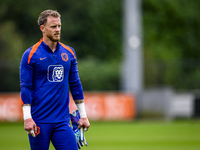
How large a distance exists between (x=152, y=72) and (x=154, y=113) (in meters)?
5.54

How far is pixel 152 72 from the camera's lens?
24781mm

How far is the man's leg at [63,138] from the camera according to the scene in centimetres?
498

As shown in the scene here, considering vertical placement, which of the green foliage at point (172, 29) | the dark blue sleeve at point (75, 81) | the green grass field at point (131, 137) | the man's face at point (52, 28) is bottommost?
the green grass field at point (131, 137)

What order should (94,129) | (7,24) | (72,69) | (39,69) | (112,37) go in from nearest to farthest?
(39,69) → (72,69) → (94,129) → (7,24) → (112,37)

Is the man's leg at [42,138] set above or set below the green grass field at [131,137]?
above

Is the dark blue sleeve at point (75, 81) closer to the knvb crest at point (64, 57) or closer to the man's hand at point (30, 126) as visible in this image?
the knvb crest at point (64, 57)

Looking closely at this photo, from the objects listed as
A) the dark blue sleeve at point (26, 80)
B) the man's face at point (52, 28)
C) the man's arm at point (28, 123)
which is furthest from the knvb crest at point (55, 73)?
the man's arm at point (28, 123)

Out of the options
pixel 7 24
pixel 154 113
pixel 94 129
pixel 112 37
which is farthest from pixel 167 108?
pixel 112 37

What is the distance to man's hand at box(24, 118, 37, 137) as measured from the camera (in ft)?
15.5

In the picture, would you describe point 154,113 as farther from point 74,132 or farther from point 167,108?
point 74,132

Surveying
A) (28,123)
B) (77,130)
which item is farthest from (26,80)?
(77,130)

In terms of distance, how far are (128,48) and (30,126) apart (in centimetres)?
1755

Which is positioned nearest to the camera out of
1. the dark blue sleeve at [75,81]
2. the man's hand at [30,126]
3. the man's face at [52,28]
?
the man's hand at [30,126]

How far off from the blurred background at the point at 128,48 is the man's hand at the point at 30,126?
7.25 metres
